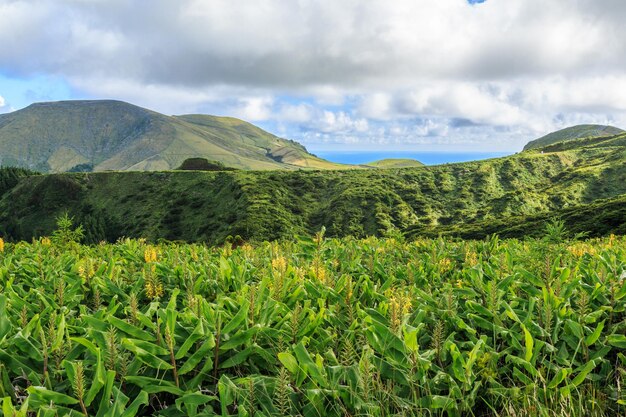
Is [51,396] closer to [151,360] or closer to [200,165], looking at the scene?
[151,360]

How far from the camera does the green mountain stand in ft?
339

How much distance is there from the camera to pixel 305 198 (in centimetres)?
11719

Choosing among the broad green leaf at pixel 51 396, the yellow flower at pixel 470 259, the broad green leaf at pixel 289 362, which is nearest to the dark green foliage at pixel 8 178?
the yellow flower at pixel 470 259

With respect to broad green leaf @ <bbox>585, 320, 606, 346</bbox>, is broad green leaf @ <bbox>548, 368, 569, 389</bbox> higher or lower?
lower

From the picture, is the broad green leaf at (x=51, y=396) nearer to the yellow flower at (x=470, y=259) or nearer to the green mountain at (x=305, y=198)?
the yellow flower at (x=470, y=259)

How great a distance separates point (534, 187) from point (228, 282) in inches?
5320

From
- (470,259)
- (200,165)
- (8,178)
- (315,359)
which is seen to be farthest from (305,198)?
(315,359)

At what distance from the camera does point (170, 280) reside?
5.23 metres

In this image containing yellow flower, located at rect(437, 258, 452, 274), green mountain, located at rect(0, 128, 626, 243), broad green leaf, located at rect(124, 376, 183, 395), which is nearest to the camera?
broad green leaf, located at rect(124, 376, 183, 395)

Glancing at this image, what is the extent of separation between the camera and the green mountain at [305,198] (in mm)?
103250

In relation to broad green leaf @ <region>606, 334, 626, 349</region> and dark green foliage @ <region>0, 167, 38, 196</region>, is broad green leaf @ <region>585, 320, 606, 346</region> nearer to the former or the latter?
broad green leaf @ <region>606, 334, 626, 349</region>

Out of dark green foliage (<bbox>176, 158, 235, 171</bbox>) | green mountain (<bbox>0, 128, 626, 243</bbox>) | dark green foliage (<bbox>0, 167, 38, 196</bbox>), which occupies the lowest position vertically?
green mountain (<bbox>0, 128, 626, 243</bbox>)

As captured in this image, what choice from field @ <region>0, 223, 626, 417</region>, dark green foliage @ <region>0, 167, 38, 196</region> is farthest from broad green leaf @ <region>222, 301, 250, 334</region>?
dark green foliage @ <region>0, 167, 38, 196</region>

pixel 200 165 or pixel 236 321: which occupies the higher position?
pixel 200 165
